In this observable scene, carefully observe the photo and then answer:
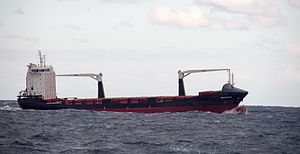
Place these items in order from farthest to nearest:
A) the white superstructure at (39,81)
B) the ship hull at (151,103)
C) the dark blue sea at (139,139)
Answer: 1. the white superstructure at (39,81)
2. the ship hull at (151,103)
3. the dark blue sea at (139,139)

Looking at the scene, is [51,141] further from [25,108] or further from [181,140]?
[25,108]

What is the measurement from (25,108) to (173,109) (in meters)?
22.0

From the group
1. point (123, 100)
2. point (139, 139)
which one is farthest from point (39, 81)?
point (139, 139)

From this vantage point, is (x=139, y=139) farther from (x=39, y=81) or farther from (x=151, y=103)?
(x=39, y=81)

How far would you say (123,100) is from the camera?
77.9 meters

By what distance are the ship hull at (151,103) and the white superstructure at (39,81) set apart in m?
2.75

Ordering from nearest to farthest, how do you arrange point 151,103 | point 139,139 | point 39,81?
point 139,139
point 151,103
point 39,81

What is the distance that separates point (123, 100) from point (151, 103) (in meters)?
4.17

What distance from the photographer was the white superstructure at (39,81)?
273 feet

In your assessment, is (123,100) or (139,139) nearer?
(139,139)

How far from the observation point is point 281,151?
3384cm

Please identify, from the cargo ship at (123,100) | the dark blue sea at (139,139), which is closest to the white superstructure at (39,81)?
the cargo ship at (123,100)

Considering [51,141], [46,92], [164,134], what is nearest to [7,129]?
[51,141]

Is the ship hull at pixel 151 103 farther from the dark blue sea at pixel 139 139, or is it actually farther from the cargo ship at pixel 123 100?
the dark blue sea at pixel 139 139
